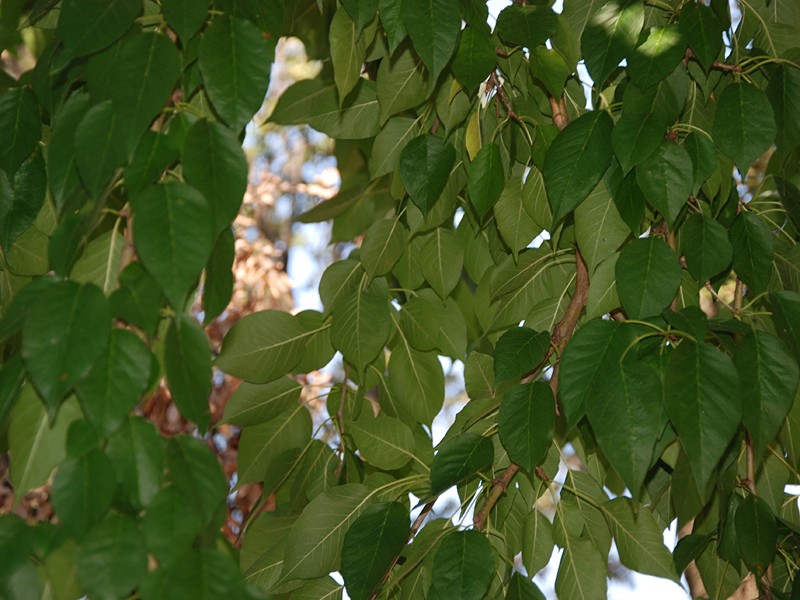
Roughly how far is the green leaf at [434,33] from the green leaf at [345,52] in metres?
0.14

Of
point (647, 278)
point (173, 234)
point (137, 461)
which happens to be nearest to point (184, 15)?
point (173, 234)

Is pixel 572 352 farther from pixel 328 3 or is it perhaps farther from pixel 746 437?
pixel 328 3

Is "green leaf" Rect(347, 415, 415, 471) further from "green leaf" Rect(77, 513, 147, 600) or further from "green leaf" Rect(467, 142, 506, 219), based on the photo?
"green leaf" Rect(77, 513, 147, 600)

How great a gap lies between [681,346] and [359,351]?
324 mm

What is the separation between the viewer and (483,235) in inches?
41.3

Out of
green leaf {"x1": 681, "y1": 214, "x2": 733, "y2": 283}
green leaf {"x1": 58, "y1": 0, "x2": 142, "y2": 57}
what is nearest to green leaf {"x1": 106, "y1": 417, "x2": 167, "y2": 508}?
green leaf {"x1": 58, "y1": 0, "x2": 142, "y2": 57}

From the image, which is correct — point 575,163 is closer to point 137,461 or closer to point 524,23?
point 524,23

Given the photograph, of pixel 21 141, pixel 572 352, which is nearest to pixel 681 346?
pixel 572 352

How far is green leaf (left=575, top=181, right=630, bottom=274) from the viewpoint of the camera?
79 centimetres

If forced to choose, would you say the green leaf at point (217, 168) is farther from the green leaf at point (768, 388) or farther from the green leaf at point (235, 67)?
the green leaf at point (768, 388)

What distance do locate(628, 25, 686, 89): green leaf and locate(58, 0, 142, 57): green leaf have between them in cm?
36

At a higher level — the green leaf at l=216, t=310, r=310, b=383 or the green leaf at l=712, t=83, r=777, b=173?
the green leaf at l=712, t=83, r=777, b=173

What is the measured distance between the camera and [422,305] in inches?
39.0

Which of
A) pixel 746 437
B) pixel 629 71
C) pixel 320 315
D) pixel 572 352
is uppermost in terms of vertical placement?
pixel 629 71
